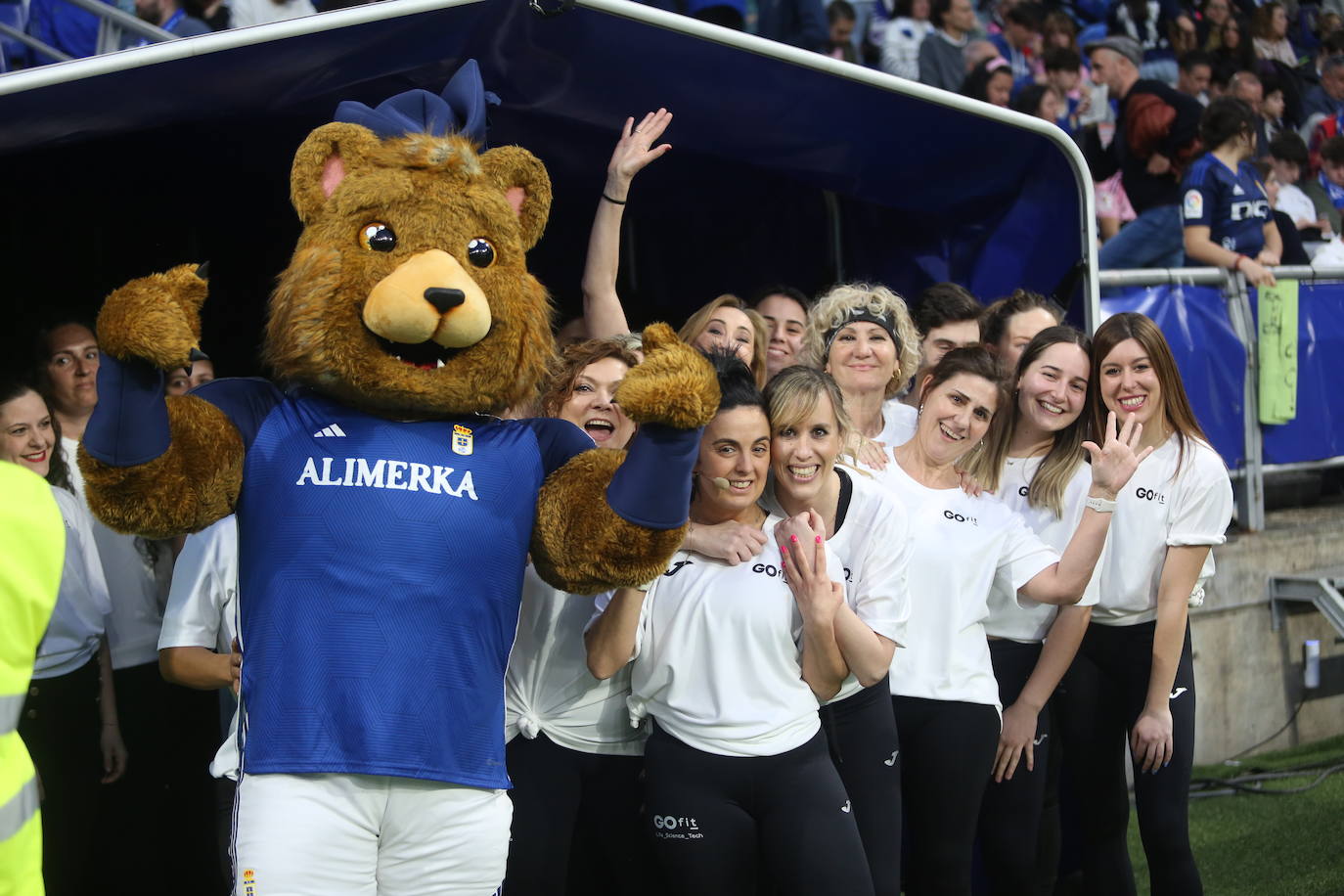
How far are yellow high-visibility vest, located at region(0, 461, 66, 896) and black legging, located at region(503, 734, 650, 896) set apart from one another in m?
1.29

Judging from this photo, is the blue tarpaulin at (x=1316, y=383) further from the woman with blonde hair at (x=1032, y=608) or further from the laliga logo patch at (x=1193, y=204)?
the woman with blonde hair at (x=1032, y=608)

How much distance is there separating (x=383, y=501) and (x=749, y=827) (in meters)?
1.07

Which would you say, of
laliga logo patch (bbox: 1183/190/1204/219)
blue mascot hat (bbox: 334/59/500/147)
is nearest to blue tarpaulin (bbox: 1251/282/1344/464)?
laliga logo patch (bbox: 1183/190/1204/219)

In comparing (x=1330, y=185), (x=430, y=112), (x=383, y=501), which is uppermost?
(x=1330, y=185)

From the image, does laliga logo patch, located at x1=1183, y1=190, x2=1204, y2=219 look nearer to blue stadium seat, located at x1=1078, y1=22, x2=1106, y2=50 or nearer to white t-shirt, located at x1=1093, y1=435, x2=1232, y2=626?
white t-shirt, located at x1=1093, y1=435, x2=1232, y2=626

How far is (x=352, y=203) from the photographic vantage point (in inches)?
98.5

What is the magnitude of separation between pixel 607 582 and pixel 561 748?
0.72 m

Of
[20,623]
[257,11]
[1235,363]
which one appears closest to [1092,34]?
[1235,363]

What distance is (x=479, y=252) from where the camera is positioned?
256 centimetres

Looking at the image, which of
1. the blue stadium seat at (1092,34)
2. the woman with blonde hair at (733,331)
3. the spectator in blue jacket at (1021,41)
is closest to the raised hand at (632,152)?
the woman with blonde hair at (733,331)

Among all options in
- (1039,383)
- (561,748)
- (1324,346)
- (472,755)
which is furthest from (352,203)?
(1324,346)

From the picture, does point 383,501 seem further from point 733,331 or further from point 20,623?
point 733,331

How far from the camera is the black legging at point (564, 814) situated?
9.91ft

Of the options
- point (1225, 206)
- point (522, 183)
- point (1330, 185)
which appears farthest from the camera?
point (1330, 185)
